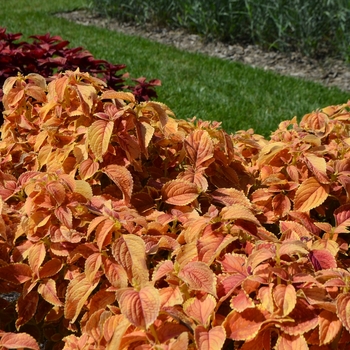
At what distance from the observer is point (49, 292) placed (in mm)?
1467

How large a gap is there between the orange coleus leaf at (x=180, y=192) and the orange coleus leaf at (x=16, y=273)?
0.41 metres

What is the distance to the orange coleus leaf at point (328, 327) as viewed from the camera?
1.16 metres

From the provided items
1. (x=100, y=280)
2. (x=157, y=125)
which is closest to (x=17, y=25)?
(x=157, y=125)

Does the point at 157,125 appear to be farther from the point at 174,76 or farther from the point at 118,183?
the point at 174,76

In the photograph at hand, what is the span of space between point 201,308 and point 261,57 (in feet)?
20.6

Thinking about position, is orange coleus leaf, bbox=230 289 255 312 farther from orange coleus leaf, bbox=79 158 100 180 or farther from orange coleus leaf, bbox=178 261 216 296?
orange coleus leaf, bbox=79 158 100 180

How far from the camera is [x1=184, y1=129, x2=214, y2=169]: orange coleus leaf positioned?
177 cm

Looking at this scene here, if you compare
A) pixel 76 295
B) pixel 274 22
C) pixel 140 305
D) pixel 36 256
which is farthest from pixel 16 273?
pixel 274 22

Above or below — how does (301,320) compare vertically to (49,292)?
above

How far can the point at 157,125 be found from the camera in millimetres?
1985

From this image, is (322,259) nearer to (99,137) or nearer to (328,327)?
(328,327)

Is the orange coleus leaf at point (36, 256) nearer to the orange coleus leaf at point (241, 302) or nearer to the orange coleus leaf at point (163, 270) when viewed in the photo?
the orange coleus leaf at point (163, 270)

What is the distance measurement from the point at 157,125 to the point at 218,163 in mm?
240

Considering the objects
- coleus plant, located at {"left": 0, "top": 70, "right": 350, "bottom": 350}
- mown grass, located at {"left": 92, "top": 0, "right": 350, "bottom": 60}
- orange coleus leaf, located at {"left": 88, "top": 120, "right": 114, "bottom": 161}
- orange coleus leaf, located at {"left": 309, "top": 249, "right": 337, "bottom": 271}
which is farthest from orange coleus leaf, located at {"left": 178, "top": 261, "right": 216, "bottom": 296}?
mown grass, located at {"left": 92, "top": 0, "right": 350, "bottom": 60}
